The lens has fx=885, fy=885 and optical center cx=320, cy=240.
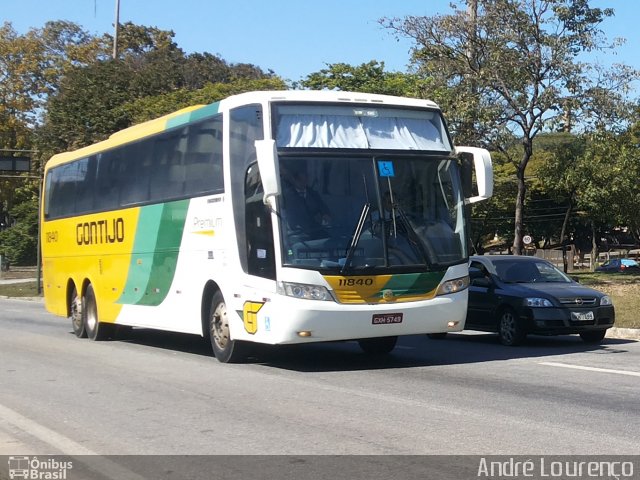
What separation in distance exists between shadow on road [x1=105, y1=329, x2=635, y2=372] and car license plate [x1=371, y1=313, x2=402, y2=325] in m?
1.02

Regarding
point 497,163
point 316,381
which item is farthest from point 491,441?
point 497,163

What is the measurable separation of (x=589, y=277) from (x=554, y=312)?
17.7 m

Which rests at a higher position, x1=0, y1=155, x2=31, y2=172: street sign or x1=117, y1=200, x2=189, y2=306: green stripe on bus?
x1=0, y1=155, x2=31, y2=172: street sign

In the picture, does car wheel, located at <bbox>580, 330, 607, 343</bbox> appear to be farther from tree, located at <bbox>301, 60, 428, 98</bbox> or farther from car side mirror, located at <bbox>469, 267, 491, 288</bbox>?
tree, located at <bbox>301, 60, 428, 98</bbox>

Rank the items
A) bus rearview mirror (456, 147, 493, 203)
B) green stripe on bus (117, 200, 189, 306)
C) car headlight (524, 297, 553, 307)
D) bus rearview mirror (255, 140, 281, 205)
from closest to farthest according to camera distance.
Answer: bus rearview mirror (255, 140, 281, 205) < bus rearview mirror (456, 147, 493, 203) < green stripe on bus (117, 200, 189, 306) < car headlight (524, 297, 553, 307)

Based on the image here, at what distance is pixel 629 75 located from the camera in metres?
25.9

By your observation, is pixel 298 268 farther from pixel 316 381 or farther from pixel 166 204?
pixel 166 204

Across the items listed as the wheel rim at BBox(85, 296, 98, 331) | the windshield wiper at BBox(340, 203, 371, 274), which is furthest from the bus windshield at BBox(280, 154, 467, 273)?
the wheel rim at BBox(85, 296, 98, 331)

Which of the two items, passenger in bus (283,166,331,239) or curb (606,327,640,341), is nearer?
passenger in bus (283,166,331,239)

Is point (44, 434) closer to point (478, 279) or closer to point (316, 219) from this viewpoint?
point (316, 219)

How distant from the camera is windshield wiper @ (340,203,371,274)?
36.9ft

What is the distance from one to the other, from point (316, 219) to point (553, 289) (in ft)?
17.9

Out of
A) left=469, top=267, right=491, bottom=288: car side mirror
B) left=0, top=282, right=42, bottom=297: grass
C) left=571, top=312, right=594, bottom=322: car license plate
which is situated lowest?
left=0, top=282, right=42, bottom=297: grass

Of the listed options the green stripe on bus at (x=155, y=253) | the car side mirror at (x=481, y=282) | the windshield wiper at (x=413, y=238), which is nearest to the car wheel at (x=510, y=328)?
the car side mirror at (x=481, y=282)
